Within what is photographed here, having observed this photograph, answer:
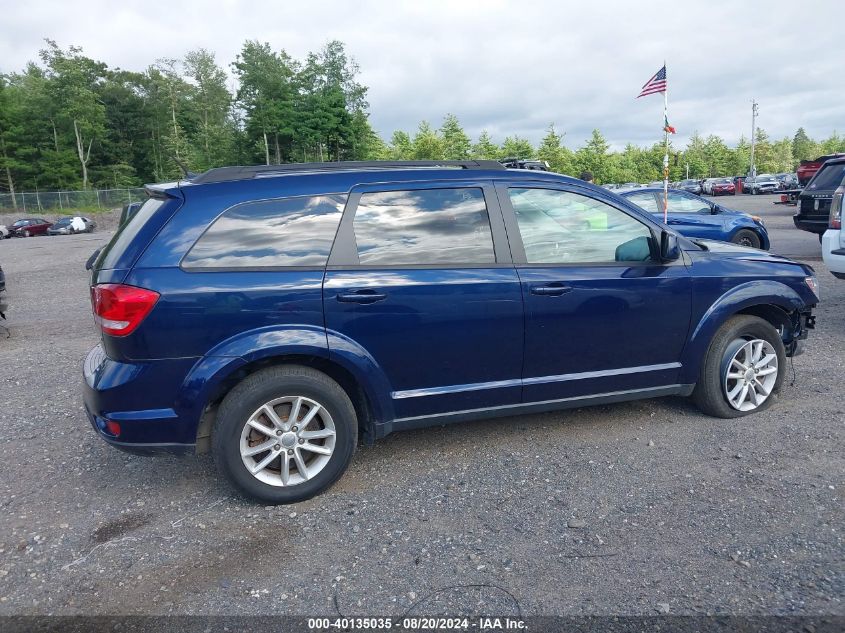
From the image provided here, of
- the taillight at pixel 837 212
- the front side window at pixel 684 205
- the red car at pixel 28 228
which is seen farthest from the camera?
the red car at pixel 28 228

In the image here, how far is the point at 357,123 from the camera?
6862cm

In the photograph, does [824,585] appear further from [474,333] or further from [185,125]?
[185,125]

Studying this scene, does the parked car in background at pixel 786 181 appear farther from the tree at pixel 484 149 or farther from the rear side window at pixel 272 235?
the rear side window at pixel 272 235

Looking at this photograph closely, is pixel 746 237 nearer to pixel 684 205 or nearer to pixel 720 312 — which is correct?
pixel 684 205

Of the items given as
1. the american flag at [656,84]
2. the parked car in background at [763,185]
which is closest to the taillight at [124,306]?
the american flag at [656,84]

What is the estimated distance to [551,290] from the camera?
385 centimetres

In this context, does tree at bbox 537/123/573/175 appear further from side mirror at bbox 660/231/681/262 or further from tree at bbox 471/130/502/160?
side mirror at bbox 660/231/681/262

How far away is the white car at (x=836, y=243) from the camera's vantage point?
687 centimetres

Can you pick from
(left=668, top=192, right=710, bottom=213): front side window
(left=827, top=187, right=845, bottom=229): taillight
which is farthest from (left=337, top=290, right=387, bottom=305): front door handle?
(left=668, top=192, right=710, bottom=213): front side window

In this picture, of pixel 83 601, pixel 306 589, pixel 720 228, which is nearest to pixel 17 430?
pixel 83 601

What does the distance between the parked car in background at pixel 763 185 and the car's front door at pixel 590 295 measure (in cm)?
5070

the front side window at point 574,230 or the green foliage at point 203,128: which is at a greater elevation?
the green foliage at point 203,128

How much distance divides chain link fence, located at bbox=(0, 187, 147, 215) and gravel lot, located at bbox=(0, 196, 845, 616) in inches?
1962

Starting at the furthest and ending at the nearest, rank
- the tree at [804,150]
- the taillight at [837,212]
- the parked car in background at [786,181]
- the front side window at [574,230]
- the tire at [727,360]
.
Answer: the tree at [804,150] → the parked car in background at [786,181] → the taillight at [837,212] → the tire at [727,360] → the front side window at [574,230]
